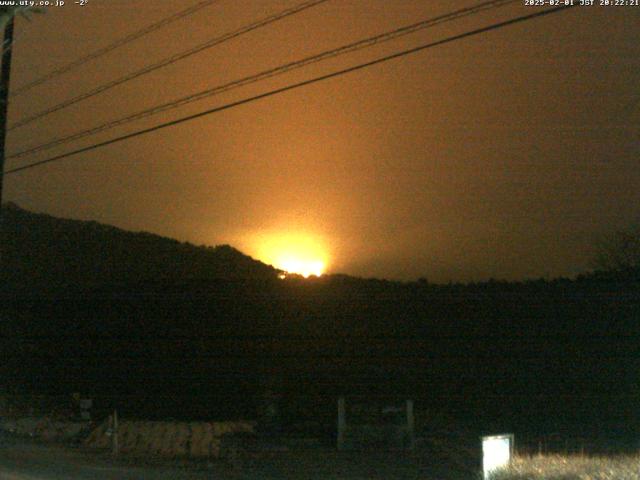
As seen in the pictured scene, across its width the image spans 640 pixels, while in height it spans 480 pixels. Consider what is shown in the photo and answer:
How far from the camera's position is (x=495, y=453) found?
11922 millimetres

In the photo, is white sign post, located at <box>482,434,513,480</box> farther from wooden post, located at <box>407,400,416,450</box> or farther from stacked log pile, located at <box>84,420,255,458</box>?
stacked log pile, located at <box>84,420,255,458</box>

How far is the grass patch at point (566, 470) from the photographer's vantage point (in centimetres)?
1007

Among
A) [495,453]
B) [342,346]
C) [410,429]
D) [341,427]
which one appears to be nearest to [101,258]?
[342,346]

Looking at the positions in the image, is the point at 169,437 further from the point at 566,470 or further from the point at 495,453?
the point at 566,470

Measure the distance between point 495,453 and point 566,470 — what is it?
135 cm

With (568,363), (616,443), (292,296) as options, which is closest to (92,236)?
(292,296)

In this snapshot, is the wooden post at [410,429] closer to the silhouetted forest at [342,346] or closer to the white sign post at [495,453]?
the silhouetted forest at [342,346]

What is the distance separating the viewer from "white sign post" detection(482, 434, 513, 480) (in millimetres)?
11609

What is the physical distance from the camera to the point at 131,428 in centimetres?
2302

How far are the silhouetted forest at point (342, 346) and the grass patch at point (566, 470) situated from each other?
42.3 ft

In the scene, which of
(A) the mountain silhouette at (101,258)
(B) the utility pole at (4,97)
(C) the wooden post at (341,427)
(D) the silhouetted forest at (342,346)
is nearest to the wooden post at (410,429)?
(C) the wooden post at (341,427)

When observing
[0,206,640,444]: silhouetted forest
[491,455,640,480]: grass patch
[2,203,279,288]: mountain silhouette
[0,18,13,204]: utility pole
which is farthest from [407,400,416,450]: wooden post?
[2,203,279,288]: mountain silhouette

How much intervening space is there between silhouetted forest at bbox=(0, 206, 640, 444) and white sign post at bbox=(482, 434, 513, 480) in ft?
41.0

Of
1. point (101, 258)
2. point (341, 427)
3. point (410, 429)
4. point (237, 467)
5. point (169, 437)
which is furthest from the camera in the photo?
point (101, 258)
